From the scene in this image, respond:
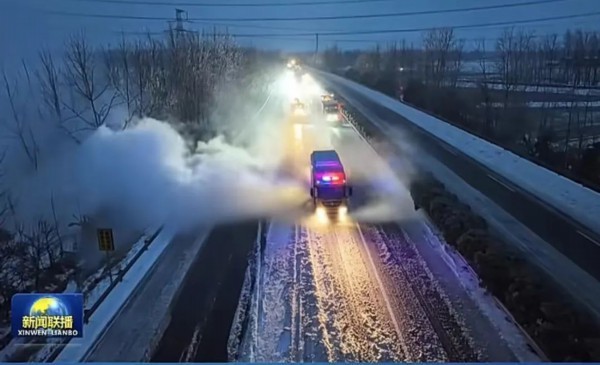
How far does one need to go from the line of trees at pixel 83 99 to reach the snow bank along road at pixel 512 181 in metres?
0.71

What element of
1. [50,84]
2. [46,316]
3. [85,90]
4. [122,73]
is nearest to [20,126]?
[50,84]

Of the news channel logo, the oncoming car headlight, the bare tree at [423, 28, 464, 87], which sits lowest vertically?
the news channel logo

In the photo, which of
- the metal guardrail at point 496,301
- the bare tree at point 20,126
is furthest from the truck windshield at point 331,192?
the bare tree at point 20,126

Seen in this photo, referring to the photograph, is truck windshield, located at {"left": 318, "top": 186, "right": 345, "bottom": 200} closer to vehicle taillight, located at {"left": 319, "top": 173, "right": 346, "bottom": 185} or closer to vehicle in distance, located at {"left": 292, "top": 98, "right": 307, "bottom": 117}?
vehicle taillight, located at {"left": 319, "top": 173, "right": 346, "bottom": 185}

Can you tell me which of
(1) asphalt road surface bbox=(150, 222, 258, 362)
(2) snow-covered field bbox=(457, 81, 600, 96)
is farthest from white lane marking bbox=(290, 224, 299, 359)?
(2) snow-covered field bbox=(457, 81, 600, 96)

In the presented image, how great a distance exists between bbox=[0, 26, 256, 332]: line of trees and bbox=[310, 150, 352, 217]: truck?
4.19 ft

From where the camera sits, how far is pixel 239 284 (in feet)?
11.2

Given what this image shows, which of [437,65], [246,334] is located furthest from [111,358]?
[437,65]

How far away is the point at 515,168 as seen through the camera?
18.6 feet

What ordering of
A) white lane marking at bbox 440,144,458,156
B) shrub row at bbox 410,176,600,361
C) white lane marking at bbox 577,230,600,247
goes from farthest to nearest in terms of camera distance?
white lane marking at bbox 440,144,458,156 < white lane marking at bbox 577,230,600,247 < shrub row at bbox 410,176,600,361

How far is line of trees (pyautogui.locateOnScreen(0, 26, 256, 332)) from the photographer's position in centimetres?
273

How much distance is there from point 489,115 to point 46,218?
9.78 ft

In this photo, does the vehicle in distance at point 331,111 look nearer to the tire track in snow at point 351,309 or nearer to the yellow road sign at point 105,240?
the tire track in snow at point 351,309

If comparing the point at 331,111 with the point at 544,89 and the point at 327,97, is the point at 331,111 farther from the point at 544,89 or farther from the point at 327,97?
the point at 544,89
